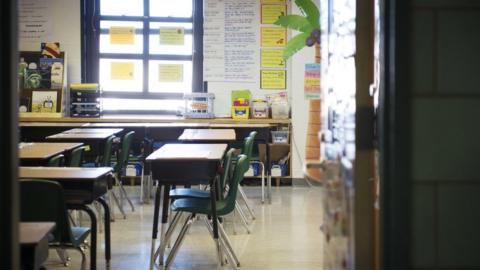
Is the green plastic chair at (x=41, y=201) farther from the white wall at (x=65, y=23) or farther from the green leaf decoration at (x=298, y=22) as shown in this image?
the white wall at (x=65, y=23)

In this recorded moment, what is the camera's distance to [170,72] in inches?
311

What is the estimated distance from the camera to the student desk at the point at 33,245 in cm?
179

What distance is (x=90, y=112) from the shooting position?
7.40 meters

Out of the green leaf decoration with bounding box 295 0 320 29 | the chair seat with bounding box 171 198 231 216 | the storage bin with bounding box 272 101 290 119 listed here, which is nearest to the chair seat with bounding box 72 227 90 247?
the chair seat with bounding box 171 198 231 216

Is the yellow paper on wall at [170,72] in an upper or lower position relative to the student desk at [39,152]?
upper

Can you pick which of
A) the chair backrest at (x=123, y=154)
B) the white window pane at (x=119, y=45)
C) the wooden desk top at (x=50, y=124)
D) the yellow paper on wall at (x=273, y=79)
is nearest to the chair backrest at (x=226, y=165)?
the chair backrest at (x=123, y=154)

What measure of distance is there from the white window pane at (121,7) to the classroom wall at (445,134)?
21.0ft

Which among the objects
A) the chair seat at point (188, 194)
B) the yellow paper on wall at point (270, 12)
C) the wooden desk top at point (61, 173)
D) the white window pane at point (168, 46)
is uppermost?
the yellow paper on wall at point (270, 12)

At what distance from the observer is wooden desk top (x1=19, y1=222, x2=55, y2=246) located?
70.4 inches

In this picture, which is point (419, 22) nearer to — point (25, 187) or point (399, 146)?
point (399, 146)

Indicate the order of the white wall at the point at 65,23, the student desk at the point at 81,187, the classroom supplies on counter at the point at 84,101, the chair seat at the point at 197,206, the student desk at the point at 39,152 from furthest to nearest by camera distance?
the white wall at the point at 65,23 → the classroom supplies on counter at the point at 84,101 → the student desk at the point at 39,152 → the chair seat at the point at 197,206 → the student desk at the point at 81,187

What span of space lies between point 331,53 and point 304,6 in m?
0.51

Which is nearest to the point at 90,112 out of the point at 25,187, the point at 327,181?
Result: the point at 25,187

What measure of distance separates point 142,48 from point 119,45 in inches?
12.4
